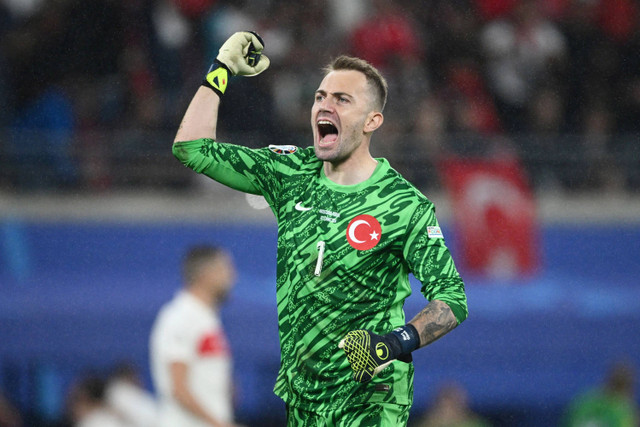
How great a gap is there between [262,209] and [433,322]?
6.42 metres

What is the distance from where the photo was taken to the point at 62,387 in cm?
916

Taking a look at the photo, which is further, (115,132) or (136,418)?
(115,132)

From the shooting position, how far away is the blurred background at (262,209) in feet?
30.7

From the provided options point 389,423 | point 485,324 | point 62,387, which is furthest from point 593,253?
point 389,423

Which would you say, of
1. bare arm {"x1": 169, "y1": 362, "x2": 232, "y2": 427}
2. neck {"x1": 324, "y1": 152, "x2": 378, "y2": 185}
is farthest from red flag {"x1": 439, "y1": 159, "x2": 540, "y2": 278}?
neck {"x1": 324, "y1": 152, "x2": 378, "y2": 185}

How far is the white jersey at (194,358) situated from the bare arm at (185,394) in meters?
0.04

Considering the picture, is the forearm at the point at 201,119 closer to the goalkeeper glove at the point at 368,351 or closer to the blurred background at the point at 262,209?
the goalkeeper glove at the point at 368,351

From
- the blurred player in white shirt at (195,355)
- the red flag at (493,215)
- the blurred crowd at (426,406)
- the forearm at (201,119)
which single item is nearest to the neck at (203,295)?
the blurred player in white shirt at (195,355)

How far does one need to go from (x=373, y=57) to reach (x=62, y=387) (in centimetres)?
440

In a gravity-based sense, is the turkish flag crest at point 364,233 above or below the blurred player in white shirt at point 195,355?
above

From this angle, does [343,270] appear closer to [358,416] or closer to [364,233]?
[364,233]

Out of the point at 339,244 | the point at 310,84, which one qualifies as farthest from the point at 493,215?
the point at 339,244

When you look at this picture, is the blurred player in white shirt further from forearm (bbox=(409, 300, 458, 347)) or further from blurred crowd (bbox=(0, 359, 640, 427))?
forearm (bbox=(409, 300, 458, 347))

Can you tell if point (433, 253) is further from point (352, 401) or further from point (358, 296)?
point (352, 401)
